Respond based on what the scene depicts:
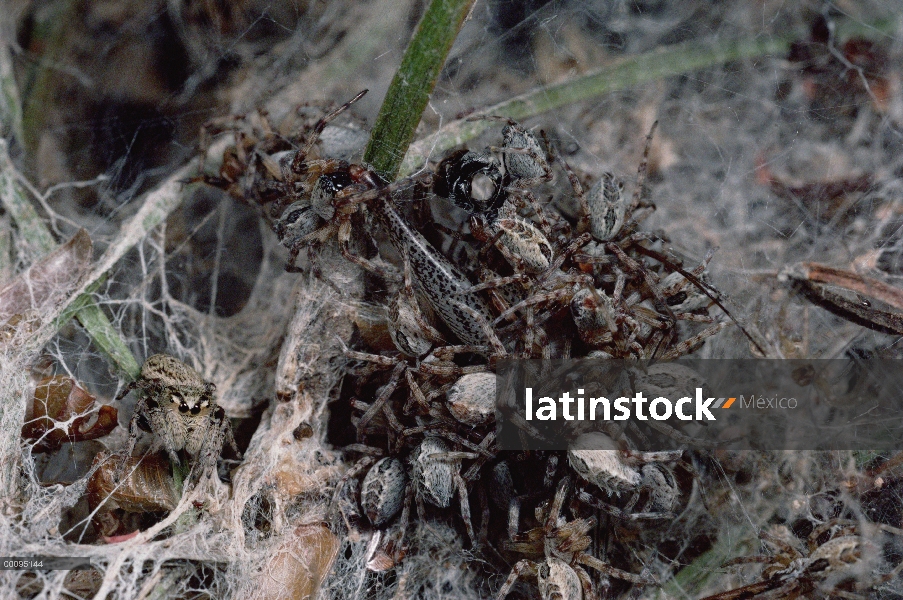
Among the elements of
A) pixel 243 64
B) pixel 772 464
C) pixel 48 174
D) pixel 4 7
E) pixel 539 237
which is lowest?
pixel 772 464

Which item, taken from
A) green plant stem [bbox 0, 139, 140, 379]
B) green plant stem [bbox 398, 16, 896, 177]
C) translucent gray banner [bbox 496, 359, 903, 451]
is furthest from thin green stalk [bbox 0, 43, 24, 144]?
translucent gray banner [bbox 496, 359, 903, 451]

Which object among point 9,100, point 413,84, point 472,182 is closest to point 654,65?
point 472,182

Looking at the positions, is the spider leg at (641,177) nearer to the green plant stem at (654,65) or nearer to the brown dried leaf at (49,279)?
the green plant stem at (654,65)

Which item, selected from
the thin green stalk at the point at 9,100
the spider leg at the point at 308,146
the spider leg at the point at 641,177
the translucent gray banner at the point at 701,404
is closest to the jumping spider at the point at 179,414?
the spider leg at the point at 308,146

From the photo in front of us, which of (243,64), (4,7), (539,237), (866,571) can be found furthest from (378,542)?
(4,7)

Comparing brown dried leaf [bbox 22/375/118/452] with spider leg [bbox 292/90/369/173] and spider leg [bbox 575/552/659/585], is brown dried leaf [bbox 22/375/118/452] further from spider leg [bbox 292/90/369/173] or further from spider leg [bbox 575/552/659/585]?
spider leg [bbox 575/552/659/585]

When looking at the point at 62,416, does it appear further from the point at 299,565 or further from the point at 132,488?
the point at 299,565

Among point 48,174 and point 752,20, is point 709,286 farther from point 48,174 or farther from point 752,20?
point 48,174
